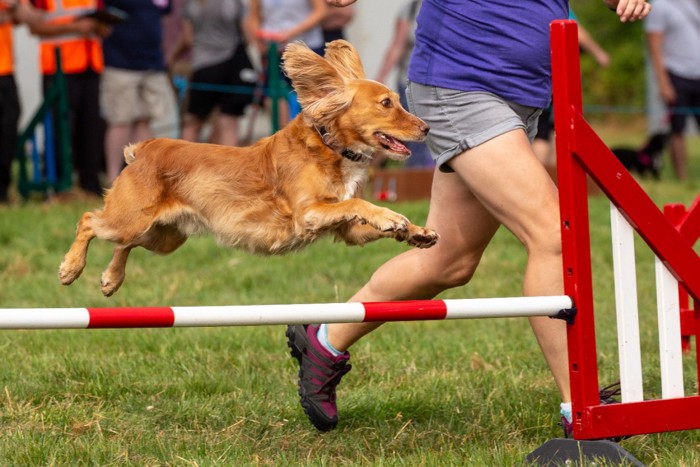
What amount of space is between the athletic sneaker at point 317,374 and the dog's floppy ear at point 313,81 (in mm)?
819

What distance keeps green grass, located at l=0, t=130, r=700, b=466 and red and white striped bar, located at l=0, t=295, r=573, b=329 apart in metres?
0.50

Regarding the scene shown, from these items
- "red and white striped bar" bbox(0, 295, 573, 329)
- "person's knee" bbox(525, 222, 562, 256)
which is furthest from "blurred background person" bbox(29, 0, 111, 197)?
"red and white striped bar" bbox(0, 295, 573, 329)

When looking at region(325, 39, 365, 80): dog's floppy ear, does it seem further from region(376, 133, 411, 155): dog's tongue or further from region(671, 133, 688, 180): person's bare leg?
region(671, 133, 688, 180): person's bare leg

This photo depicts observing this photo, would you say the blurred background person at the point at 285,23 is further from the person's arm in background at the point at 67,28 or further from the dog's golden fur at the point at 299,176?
the dog's golden fur at the point at 299,176

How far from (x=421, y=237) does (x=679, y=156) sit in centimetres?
957

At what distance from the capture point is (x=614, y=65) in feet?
82.3

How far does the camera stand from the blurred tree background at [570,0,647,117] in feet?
82.0

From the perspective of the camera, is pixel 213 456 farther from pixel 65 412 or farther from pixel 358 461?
pixel 65 412

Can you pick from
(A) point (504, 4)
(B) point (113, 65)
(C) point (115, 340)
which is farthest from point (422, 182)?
(A) point (504, 4)

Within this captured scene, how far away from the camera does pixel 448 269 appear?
3.93 meters

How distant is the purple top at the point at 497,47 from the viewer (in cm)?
360

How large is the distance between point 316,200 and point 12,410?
4.33 ft

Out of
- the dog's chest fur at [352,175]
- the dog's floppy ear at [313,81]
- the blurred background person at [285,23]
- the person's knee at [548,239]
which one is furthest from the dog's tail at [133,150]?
the blurred background person at [285,23]

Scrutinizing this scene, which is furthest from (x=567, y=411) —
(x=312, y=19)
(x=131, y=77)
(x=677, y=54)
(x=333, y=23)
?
(x=677, y=54)
